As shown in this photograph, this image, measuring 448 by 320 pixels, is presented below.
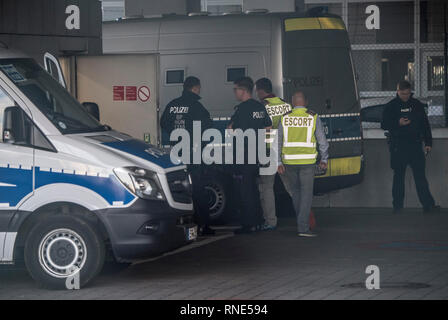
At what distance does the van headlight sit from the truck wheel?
19.6 inches

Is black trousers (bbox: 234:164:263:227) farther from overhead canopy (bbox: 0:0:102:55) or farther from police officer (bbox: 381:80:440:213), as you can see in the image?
police officer (bbox: 381:80:440:213)

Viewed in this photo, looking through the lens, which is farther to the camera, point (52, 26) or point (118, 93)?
point (118, 93)

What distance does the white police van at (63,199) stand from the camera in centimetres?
945

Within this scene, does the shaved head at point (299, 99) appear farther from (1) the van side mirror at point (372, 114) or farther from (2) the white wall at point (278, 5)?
(2) the white wall at point (278, 5)

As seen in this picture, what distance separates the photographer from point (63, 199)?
9.44m

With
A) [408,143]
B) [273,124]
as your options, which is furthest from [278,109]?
[408,143]

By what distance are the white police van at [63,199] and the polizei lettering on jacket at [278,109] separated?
4332 millimetres

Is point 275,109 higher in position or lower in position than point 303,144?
higher

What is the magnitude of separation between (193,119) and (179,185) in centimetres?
331

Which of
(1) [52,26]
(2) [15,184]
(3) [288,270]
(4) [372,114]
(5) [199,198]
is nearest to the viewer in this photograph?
(2) [15,184]

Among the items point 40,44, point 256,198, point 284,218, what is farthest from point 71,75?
point 284,218

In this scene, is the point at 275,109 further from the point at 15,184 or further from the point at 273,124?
the point at 15,184

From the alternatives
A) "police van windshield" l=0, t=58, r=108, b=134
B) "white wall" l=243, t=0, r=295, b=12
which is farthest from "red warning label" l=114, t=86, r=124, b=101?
"white wall" l=243, t=0, r=295, b=12

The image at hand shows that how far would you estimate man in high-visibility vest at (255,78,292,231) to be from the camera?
13.7 meters
